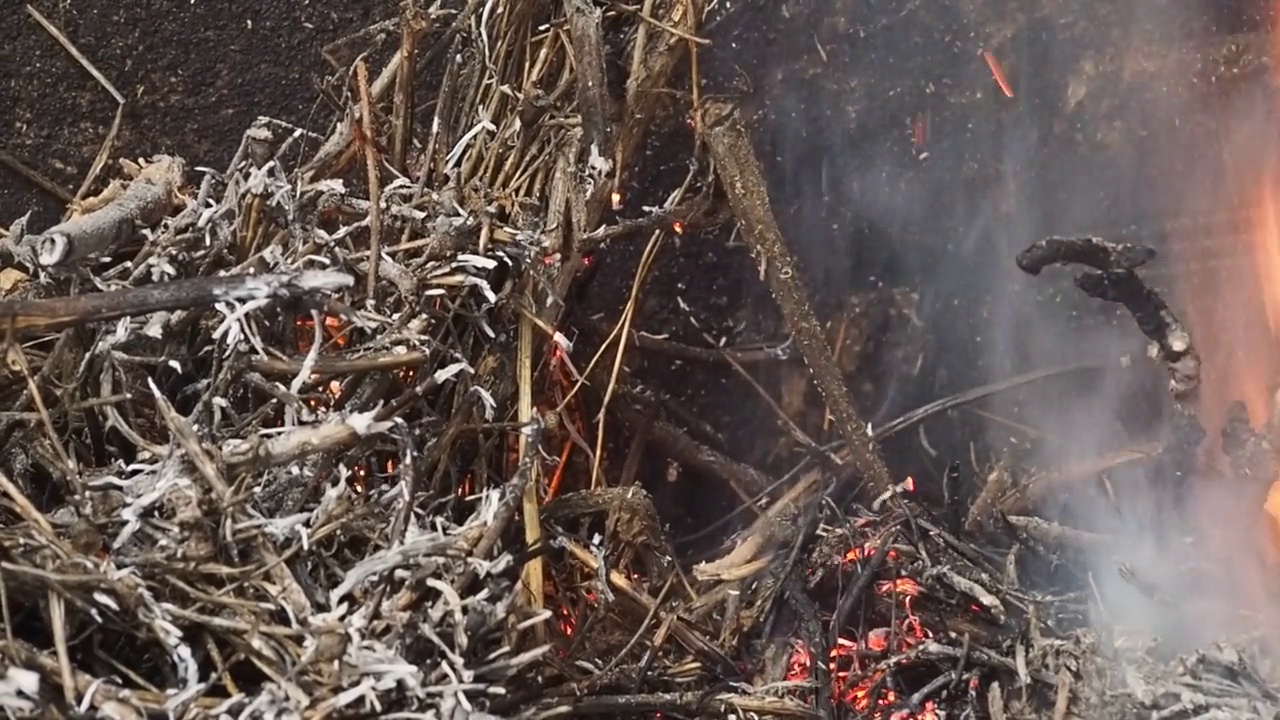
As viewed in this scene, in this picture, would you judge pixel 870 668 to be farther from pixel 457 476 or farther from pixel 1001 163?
pixel 1001 163

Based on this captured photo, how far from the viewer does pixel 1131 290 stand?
1.06m

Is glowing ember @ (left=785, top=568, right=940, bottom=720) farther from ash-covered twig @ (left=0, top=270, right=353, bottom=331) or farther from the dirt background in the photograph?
the dirt background

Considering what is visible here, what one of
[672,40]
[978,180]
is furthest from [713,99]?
[978,180]

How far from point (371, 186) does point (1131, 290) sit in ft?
2.37

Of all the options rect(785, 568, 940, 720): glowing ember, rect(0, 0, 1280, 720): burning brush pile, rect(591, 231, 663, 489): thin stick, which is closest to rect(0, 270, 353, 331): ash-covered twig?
rect(0, 0, 1280, 720): burning brush pile

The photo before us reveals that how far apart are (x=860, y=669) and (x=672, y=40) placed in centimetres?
60

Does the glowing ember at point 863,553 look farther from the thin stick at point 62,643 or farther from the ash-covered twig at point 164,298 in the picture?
the thin stick at point 62,643

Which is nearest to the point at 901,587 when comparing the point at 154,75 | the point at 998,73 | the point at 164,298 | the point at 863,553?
the point at 863,553

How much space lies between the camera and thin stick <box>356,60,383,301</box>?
90 centimetres

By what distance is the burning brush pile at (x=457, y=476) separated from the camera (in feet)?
2.48

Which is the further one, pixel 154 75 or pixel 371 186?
pixel 154 75

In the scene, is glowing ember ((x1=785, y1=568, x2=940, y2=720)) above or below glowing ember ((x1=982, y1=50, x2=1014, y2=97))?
below

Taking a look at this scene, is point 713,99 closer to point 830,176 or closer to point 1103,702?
point 830,176

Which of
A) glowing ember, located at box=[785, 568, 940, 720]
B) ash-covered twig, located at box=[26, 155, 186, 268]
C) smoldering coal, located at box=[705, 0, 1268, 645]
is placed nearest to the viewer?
ash-covered twig, located at box=[26, 155, 186, 268]
